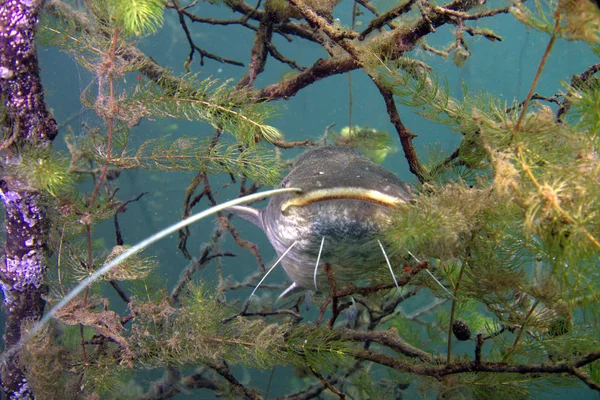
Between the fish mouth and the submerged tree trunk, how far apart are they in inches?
79.0

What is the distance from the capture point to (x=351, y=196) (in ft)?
5.51

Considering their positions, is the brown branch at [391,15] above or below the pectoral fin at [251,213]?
above

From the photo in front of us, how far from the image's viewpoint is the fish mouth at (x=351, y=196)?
168 cm

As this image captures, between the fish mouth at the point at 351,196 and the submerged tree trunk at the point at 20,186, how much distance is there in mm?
2007

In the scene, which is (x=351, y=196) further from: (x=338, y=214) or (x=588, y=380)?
(x=588, y=380)

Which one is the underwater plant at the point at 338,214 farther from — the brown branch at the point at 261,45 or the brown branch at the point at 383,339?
the brown branch at the point at 261,45

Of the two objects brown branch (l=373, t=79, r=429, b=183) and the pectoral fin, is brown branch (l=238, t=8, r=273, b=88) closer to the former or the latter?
the pectoral fin

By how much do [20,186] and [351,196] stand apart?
2.36 m

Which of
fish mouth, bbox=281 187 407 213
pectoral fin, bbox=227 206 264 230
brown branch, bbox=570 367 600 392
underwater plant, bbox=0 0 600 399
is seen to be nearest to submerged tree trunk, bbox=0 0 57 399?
underwater plant, bbox=0 0 600 399

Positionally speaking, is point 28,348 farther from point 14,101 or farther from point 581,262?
point 581,262

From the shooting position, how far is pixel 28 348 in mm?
2408

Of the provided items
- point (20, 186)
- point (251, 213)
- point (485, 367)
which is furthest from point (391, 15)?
point (20, 186)

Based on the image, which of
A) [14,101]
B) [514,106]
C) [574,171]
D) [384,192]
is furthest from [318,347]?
[14,101]

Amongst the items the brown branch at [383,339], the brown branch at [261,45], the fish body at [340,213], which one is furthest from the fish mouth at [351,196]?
the brown branch at [261,45]
